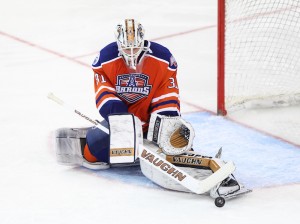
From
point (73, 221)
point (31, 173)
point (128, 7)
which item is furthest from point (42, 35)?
point (73, 221)

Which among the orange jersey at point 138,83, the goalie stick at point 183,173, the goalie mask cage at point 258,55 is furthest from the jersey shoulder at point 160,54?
the goalie mask cage at point 258,55

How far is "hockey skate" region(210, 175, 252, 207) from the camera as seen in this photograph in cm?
343

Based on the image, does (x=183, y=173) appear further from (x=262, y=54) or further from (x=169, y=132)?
(x=262, y=54)

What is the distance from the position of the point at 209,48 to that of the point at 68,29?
3.98 feet

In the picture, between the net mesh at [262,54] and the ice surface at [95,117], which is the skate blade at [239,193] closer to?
the ice surface at [95,117]

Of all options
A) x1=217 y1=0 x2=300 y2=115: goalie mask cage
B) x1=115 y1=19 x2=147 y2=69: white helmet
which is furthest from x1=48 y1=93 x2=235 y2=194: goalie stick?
x1=217 y1=0 x2=300 y2=115: goalie mask cage

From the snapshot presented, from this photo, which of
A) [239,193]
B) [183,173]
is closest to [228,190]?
[239,193]

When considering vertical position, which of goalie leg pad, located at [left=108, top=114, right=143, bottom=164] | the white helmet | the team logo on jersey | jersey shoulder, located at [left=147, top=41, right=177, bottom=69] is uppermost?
the white helmet

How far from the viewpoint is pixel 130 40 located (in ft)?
11.7

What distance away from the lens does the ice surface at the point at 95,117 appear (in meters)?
3.39

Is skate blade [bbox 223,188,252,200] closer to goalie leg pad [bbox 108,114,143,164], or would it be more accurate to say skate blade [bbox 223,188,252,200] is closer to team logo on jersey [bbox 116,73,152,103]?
goalie leg pad [bbox 108,114,143,164]

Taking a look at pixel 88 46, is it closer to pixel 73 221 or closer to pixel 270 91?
pixel 270 91

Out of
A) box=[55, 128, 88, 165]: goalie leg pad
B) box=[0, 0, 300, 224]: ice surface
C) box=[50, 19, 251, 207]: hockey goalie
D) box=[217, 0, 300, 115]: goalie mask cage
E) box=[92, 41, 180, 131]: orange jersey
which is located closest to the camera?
box=[0, 0, 300, 224]: ice surface

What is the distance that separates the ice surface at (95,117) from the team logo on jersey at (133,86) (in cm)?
33
